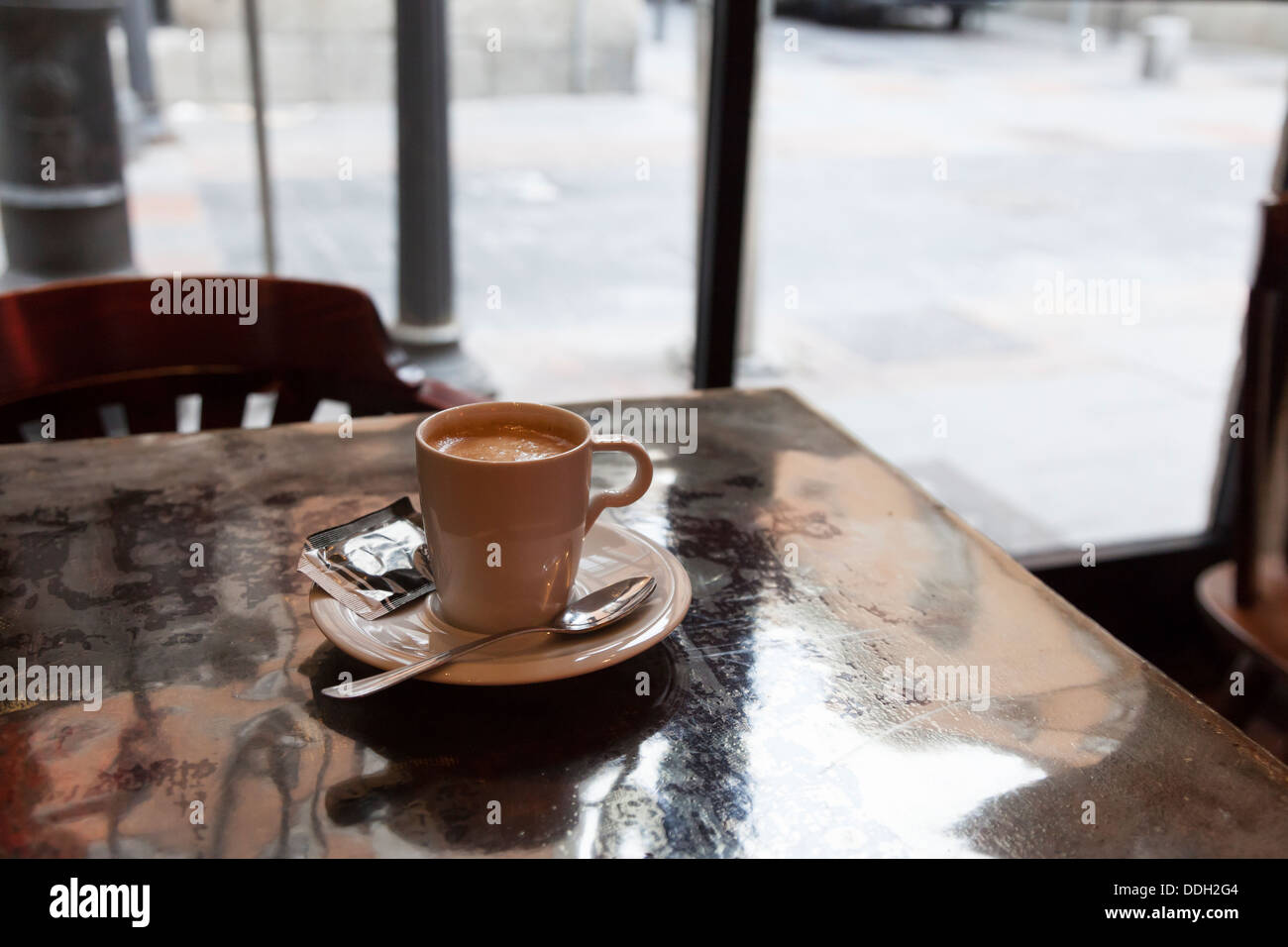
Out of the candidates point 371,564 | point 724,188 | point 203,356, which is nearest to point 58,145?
point 203,356

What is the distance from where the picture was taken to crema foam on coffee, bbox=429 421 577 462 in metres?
0.75

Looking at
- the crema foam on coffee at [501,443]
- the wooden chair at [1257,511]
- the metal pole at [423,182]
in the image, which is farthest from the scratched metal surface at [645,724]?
the metal pole at [423,182]

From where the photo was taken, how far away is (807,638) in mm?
758

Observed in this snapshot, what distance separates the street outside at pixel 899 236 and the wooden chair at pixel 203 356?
665mm

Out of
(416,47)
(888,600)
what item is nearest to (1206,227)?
(416,47)

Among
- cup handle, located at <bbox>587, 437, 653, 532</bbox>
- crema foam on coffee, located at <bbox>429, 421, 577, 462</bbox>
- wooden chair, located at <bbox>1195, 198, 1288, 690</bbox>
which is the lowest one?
wooden chair, located at <bbox>1195, 198, 1288, 690</bbox>

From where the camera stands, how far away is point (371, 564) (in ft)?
2.56

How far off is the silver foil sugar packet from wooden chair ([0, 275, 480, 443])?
18.6 inches

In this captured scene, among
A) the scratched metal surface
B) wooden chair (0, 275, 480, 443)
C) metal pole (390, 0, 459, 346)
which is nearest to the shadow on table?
the scratched metal surface

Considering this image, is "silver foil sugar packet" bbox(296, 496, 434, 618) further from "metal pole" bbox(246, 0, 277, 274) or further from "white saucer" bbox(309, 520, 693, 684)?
"metal pole" bbox(246, 0, 277, 274)

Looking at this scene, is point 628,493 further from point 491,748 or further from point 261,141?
point 261,141

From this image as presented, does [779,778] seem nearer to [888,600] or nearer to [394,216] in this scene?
[888,600]

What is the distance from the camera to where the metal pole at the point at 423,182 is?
1885mm

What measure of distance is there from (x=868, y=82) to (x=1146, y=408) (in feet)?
3.45
